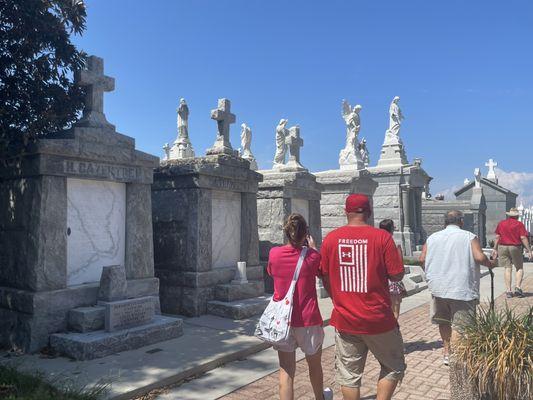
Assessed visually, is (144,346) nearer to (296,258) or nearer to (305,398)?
(305,398)

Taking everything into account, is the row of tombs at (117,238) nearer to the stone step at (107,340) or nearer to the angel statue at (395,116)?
the stone step at (107,340)

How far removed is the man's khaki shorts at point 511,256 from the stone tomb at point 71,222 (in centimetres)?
729

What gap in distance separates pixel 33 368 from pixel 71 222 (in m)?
1.99

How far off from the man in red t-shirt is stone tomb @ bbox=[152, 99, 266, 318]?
3.88 metres

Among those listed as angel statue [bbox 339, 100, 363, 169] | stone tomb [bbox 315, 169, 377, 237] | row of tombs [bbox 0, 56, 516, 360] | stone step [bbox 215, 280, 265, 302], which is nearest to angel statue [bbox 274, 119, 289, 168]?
stone tomb [bbox 315, 169, 377, 237]

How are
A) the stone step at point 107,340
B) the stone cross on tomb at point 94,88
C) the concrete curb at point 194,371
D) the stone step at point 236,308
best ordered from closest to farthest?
the concrete curb at point 194,371 < the stone step at point 107,340 < the stone cross on tomb at point 94,88 < the stone step at point 236,308

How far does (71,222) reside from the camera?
20.2 ft

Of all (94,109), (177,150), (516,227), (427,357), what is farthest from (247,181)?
(177,150)

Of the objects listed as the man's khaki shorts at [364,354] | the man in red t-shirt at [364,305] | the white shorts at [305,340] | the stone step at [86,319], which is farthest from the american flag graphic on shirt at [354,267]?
the stone step at [86,319]

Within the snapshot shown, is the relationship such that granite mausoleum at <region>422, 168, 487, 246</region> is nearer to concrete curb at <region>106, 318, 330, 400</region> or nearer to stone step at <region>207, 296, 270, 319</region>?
stone step at <region>207, 296, 270, 319</region>

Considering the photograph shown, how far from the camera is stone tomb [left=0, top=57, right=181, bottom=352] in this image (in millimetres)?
5672

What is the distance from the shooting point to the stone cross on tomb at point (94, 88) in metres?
6.59

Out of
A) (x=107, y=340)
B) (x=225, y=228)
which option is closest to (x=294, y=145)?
(x=225, y=228)

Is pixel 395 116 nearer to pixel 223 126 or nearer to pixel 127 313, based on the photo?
pixel 223 126
